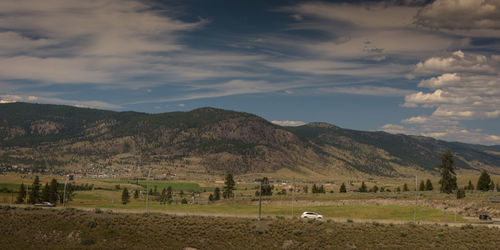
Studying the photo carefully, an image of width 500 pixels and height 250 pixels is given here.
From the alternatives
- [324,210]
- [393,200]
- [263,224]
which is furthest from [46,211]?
[393,200]

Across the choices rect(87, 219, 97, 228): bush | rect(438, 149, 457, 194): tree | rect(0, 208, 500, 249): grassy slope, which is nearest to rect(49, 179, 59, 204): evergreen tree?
rect(0, 208, 500, 249): grassy slope

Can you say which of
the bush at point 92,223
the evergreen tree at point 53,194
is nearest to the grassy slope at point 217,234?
the bush at point 92,223

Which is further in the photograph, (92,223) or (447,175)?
(447,175)

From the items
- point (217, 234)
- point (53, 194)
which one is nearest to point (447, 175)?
point (217, 234)

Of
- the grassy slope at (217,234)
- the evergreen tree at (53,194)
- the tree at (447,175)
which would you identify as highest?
the tree at (447,175)

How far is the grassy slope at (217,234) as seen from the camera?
55.1m

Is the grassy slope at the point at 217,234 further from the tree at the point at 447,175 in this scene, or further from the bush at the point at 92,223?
the tree at the point at 447,175

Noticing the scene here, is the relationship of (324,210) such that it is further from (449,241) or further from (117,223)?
(117,223)

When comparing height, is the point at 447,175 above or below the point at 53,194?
above

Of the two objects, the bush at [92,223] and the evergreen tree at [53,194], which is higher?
the bush at [92,223]

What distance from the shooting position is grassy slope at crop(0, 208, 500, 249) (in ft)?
181

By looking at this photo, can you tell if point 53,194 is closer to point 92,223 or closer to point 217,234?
point 92,223

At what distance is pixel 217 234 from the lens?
5822 centimetres

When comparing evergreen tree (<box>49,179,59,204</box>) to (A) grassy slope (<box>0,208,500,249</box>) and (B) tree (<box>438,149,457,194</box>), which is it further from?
(B) tree (<box>438,149,457,194</box>)
